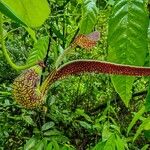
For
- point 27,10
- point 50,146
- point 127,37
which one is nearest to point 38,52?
point 127,37

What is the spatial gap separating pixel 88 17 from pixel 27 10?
0.35m

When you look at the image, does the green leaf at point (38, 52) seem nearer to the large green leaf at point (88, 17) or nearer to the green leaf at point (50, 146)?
the large green leaf at point (88, 17)

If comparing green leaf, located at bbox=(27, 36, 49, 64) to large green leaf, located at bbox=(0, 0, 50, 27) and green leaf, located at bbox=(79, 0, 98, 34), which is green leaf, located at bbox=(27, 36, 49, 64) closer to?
green leaf, located at bbox=(79, 0, 98, 34)

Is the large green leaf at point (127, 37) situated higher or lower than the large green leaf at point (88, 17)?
lower

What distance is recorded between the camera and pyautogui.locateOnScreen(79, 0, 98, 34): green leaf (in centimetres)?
62

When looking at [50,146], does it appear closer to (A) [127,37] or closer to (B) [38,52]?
(B) [38,52]

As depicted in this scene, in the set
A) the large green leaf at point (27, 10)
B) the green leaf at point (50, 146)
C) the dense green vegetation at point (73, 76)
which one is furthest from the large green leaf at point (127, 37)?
the green leaf at point (50, 146)

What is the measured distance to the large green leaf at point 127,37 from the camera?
1.71 ft

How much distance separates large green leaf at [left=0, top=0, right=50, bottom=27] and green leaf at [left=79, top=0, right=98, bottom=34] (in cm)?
30

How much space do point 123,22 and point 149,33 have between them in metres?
0.03

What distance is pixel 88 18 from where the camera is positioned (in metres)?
0.64

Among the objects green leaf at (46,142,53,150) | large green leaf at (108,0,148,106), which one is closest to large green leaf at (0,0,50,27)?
large green leaf at (108,0,148,106)

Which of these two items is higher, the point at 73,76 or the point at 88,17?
the point at 88,17

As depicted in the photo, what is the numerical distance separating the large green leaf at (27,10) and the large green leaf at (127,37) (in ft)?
0.70
